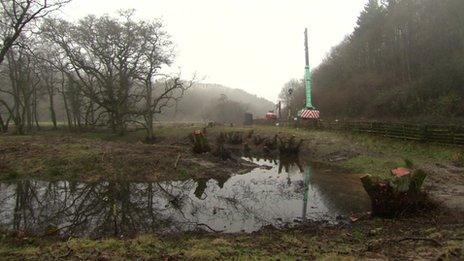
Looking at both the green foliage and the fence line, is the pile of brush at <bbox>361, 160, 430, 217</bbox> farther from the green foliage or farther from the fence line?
the green foliage

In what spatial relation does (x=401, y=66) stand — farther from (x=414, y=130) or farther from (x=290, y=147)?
(x=290, y=147)

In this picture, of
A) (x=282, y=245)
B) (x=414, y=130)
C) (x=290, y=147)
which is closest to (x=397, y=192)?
(x=282, y=245)

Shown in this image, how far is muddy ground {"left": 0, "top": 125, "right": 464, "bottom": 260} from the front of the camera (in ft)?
23.5

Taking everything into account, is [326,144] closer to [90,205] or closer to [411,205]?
[411,205]

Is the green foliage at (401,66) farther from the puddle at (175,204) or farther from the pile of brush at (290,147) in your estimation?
the puddle at (175,204)

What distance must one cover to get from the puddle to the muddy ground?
91 centimetres

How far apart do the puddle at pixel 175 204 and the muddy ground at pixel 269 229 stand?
91cm

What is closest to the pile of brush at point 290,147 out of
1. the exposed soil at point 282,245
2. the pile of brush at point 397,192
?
the pile of brush at point 397,192

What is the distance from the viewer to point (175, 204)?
12.6m

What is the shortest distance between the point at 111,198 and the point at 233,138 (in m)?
20.0

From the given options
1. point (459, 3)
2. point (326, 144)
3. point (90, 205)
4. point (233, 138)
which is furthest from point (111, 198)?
point (459, 3)

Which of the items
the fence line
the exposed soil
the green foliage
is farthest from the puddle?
the green foliage

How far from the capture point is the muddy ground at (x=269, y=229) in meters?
7.16

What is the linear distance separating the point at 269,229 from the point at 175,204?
3.92 meters
